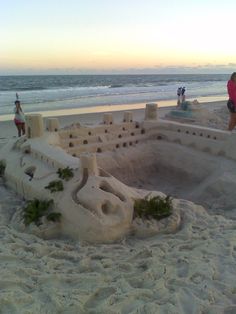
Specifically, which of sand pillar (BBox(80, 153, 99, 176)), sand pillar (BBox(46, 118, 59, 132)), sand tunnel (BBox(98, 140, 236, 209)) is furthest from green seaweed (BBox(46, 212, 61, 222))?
sand pillar (BBox(46, 118, 59, 132))

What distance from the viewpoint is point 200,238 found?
4914 mm

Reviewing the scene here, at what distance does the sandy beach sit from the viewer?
10.7ft

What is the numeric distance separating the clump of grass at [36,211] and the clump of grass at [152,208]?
132 centimetres

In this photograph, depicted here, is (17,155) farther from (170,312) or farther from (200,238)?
(170,312)

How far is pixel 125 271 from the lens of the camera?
4.06 m

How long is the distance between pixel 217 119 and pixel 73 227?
41.1ft

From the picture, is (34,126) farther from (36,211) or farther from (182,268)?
(182,268)

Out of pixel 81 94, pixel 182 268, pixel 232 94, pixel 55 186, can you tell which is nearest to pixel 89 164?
pixel 55 186

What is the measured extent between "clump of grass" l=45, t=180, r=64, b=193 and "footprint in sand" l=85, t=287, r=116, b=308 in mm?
2053

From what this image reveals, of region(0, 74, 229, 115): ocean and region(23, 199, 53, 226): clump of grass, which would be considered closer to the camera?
region(23, 199, 53, 226): clump of grass

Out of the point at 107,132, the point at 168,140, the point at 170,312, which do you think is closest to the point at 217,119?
the point at 168,140

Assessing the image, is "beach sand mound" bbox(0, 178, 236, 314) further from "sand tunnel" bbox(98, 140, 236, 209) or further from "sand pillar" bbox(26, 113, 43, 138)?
"sand pillar" bbox(26, 113, 43, 138)

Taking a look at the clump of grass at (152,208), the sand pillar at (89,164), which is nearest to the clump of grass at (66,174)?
the sand pillar at (89,164)

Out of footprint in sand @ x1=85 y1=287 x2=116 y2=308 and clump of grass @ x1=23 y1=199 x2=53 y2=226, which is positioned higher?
clump of grass @ x1=23 y1=199 x2=53 y2=226
